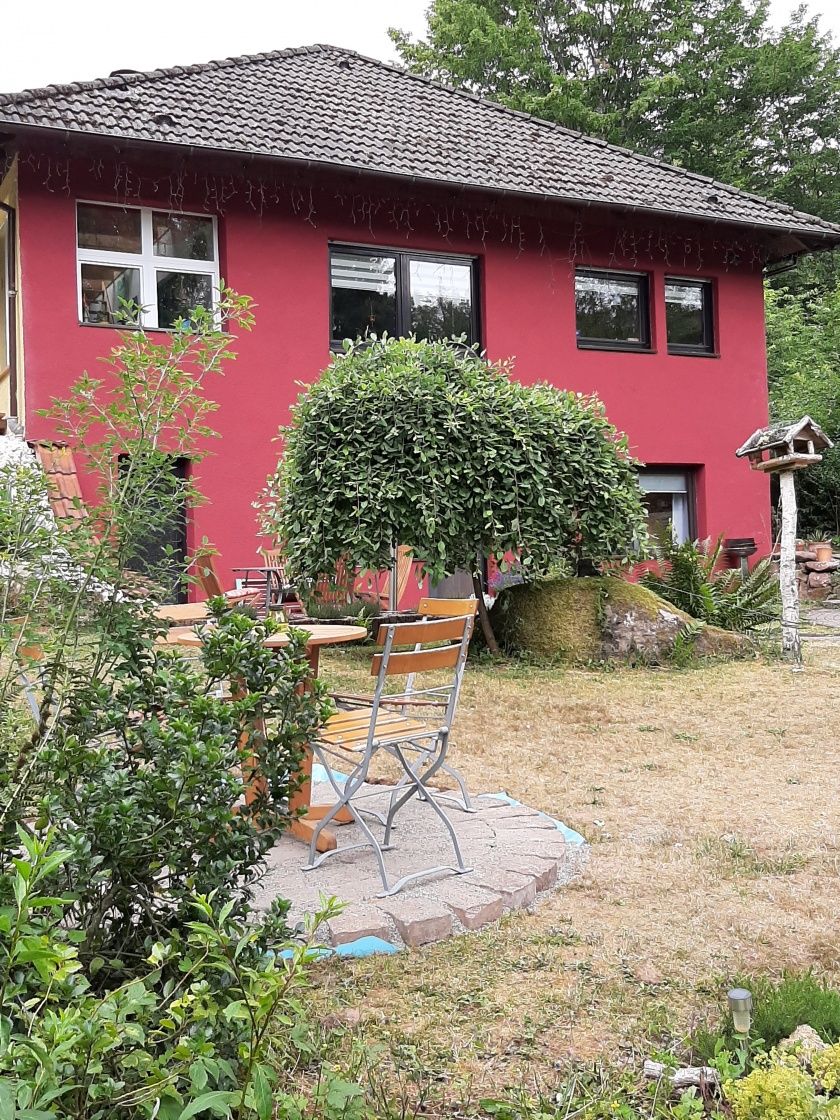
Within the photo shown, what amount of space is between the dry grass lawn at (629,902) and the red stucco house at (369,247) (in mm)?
5969

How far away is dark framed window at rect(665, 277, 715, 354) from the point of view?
14.3m

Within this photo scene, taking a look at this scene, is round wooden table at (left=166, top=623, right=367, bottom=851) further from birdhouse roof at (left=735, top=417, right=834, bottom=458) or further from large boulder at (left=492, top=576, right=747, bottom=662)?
birdhouse roof at (left=735, top=417, right=834, bottom=458)

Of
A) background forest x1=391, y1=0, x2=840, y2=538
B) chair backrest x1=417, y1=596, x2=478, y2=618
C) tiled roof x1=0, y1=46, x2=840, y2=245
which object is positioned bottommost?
chair backrest x1=417, y1=596, x2=478, y2=618

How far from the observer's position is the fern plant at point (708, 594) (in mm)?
9938

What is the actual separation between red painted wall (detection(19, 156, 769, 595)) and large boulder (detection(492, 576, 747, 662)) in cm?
352

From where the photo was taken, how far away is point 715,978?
276 cm

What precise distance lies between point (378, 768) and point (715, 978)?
9.01 feet

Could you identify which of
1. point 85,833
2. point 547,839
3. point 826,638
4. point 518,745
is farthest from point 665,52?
point 85,833

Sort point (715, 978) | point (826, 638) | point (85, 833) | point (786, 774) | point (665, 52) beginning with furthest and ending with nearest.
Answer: point (665, 52), point (826, 638), point (786, 774), point (715, 978), point (85, 833)

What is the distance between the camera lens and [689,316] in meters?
14.5

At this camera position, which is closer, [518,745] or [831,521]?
[518,745]

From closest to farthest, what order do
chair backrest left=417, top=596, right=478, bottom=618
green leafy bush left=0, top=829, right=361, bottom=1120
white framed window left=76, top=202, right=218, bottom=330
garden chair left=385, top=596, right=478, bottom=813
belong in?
green leafy bush left=0, top=829, right=361, bottom=1120, garden chair left=385, top=596, right=478, bottom=813, chair backrest left=417, top=596, right=478, bottom=618, white framed window left=76, top=202, right=218, bottom=330

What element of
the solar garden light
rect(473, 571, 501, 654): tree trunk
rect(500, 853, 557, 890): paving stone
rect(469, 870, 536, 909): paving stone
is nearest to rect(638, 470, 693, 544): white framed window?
rect(473, 571, 501, 654): tree trunk

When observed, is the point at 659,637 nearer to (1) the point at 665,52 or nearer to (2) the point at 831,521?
(2) the point at 831,521
